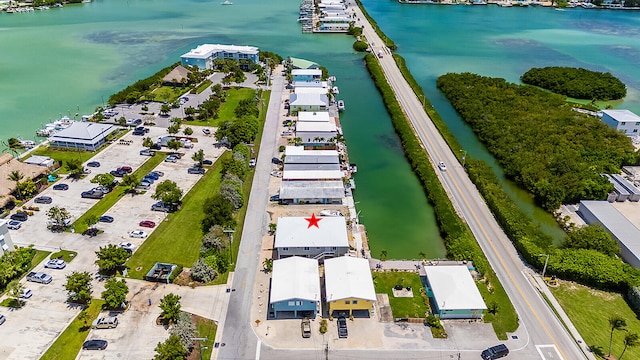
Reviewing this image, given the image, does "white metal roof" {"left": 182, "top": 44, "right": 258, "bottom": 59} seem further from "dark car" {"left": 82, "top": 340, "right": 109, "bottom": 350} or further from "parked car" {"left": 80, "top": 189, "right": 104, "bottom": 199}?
"dark car" {"left": 82, "top": 340, "right": 109, "bottom": 350}

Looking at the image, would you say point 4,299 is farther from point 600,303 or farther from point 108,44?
point 108,44

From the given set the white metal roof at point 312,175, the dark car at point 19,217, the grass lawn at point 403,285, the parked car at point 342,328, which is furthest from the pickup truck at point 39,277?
the grass lawn at point 403,285

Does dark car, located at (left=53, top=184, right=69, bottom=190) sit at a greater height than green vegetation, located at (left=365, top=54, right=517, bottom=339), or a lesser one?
greater

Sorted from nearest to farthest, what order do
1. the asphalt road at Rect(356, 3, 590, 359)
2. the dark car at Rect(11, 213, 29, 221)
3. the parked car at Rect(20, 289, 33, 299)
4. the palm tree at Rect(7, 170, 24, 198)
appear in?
the asphalt road at Rect(356, 3, 590, 359)
the parked car at Rect(20, 289, 33, 299)
the dark car at Rect(11, 213, 29, 221)
the palm tree at Rect(7, 170, 24, 198)

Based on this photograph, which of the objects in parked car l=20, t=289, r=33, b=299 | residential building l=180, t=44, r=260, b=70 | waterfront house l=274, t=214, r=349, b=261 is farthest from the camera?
residential building l=180, t=44, r=260, b=70

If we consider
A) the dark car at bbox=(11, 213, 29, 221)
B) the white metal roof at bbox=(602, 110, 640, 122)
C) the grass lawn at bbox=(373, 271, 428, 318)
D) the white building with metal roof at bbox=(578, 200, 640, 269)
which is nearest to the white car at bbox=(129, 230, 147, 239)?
the dark car at bbox=(11, 213, 29, 221)

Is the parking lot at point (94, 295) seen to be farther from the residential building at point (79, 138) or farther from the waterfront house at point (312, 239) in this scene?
the residential building at point (79, 138)

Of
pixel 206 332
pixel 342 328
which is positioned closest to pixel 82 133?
pixel 206 332
